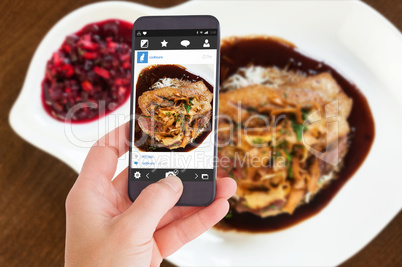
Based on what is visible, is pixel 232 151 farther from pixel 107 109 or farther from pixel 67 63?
pixel 67 63

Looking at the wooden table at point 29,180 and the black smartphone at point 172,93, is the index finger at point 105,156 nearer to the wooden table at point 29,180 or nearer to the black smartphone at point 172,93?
the black smartphone at point 172,93

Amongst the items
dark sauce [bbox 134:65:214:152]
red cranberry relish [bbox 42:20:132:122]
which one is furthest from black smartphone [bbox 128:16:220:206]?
red cranberry relish [bbox 42:20:132:122]

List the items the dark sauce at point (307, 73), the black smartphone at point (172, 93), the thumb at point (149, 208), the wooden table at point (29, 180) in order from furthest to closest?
the dark sauce at point (307, 73) < the wooden table at point (29, 180) < the black smartphone at point (172, 93) < the thumb at point (149, 208)

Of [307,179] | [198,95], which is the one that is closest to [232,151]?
[307,179]

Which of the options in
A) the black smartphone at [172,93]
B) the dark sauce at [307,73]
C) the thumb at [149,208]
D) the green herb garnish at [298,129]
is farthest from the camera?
the dark sauce at [307,73]

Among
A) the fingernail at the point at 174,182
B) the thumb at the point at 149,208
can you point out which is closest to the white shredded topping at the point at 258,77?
the fingernail at the point at 174,182

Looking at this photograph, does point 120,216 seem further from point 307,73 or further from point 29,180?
point 307,73
